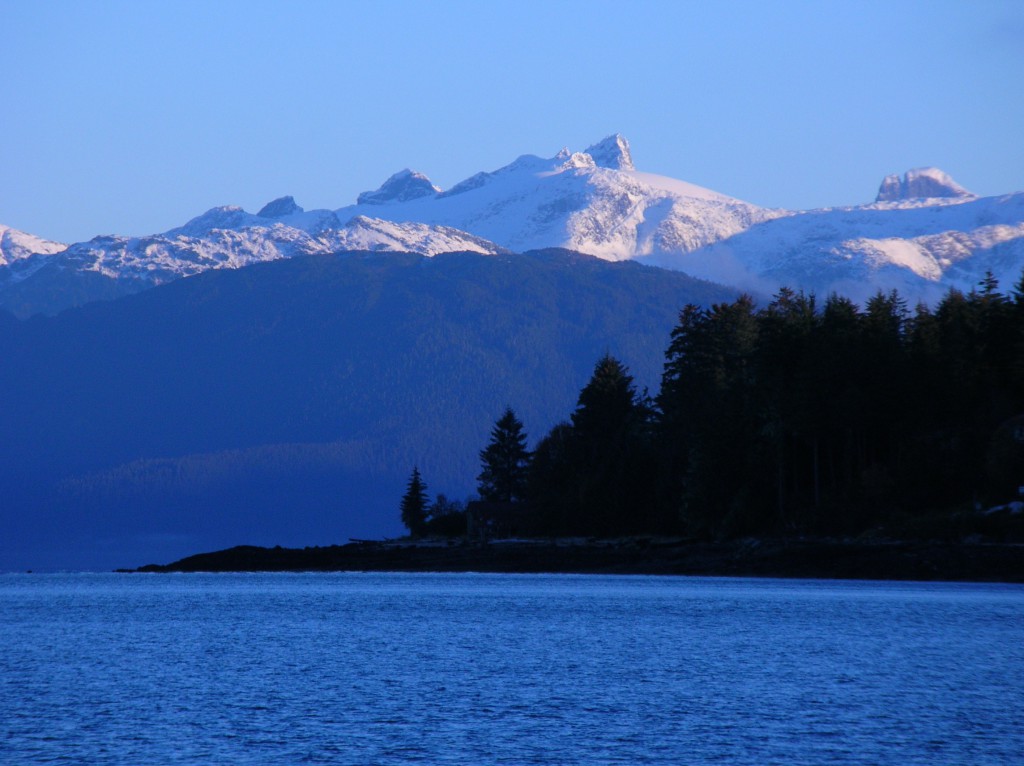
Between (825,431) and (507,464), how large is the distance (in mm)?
52396

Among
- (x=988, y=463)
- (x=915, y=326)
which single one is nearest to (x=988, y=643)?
(x=988, y=463)

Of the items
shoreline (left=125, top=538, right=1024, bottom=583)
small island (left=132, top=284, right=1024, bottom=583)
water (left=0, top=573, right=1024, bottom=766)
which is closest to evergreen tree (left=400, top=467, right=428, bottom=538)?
shoreline (left=125, top=538, right=1024, bottom=583)

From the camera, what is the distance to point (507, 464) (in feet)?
456

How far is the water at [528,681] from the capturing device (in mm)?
30797

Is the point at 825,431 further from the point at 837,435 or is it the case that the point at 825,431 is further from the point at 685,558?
the point at 685,558

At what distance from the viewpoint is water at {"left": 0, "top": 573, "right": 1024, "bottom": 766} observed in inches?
1212

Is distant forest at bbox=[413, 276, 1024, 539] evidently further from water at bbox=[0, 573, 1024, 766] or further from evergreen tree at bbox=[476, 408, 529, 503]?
evergreen tree at bbox=[476, 408, 529, 503]

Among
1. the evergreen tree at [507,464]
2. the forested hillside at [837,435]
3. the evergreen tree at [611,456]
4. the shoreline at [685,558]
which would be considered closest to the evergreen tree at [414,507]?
the evergreen tree at [507,464]

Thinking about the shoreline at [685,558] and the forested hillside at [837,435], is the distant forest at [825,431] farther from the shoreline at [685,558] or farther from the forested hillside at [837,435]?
the shoreline at [685,558]

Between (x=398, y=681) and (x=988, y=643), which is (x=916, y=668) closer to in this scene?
(x=988, y=643)

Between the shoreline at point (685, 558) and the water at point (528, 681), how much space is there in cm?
236

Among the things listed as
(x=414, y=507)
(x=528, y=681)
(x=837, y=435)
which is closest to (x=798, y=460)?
(x=837, y=435)

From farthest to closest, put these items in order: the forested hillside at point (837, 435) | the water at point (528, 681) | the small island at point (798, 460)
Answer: the forested hillside at point (837, 435)
the small island at point (798, 460)
the water at point (528, 681)

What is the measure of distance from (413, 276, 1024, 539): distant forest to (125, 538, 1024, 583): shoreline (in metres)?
2.78
